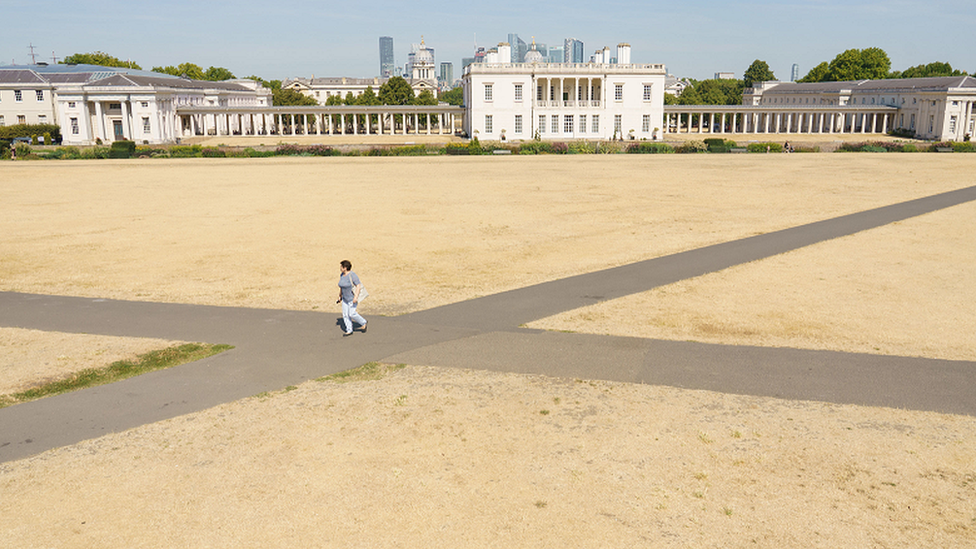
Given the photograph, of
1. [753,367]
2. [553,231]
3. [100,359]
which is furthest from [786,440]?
[553,231]

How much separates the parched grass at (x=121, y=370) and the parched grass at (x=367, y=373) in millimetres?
3003

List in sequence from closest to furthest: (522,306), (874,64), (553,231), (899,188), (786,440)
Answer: (786,440) < (522,306) < (553,231) < (899,188) < (874,64)

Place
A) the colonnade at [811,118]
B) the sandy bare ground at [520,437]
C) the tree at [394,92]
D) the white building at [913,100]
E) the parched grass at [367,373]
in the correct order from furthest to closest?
the tree at [394,92], the colonnade at [811,118], the white building at [913,100], the parched grass at [367,373], the sandy bare ground at [520,437]

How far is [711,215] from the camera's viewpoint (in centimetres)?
3228

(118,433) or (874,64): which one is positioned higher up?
(874,64)

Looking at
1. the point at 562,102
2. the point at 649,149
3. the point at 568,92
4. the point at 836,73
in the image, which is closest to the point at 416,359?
the point at 649,149

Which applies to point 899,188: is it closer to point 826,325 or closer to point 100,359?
point 826,325

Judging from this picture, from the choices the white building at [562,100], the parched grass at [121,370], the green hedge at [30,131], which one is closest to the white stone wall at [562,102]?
the white building at [562,100]

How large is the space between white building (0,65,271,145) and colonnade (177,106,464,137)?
68.0 inches

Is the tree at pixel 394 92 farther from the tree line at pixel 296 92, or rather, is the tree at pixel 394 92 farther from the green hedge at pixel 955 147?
the green hedge at pixel 955 147

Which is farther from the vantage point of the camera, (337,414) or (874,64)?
(874,64)

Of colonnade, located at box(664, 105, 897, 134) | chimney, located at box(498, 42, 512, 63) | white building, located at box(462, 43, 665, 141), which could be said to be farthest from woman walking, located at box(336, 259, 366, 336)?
colonnade, located at box(664, 105, 897, 134)

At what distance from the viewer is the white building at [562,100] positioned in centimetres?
9681

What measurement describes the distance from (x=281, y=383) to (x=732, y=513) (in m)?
8.24
